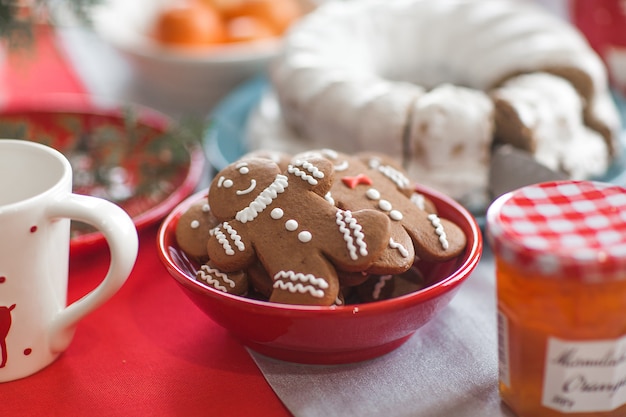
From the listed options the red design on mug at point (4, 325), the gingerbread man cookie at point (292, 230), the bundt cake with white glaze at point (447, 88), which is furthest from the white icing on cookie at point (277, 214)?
the bundt cake with white glaze at point (447, 88)

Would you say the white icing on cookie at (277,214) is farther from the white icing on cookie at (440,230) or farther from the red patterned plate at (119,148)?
the red patterned plate at (119,148)

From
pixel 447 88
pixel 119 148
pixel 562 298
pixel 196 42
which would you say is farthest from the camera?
pixel 196 42

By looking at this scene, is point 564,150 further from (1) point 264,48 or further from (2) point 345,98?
(1) point 264,48

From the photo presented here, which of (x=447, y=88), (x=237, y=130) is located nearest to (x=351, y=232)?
(x=447, y=88)

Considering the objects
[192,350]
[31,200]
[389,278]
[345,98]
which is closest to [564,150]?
[345,98]

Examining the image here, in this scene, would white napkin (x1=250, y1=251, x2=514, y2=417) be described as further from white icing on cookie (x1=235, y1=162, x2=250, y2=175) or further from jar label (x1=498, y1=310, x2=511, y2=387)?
white icing on cookie (x1=235, y1=162, x2=250, y2=175)

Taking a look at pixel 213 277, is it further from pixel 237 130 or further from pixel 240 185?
pixel 237 130
